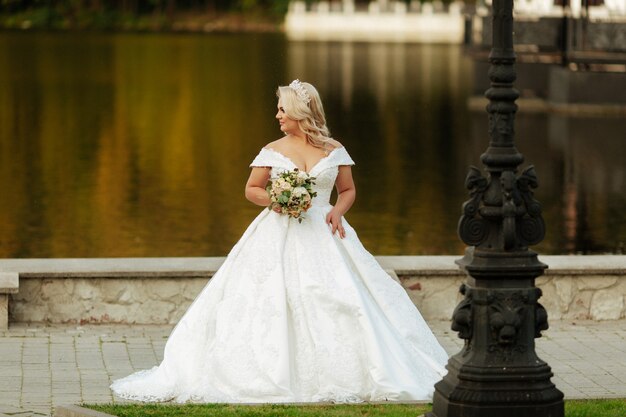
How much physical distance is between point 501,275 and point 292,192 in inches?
68.8

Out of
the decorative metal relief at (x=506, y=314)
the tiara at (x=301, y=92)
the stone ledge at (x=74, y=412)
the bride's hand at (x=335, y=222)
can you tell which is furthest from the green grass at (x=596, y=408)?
the stone ledge at (x=74, y=412)

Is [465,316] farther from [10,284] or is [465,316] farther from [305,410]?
[10,284]

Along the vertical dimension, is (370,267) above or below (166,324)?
above

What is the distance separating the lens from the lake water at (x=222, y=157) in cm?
1808

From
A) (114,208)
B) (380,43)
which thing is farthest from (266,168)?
(380,43)

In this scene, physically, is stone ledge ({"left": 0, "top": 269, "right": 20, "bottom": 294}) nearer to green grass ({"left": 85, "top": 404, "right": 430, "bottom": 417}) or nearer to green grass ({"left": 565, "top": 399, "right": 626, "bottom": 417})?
green grass ({"left": 85, "top": 404, "right": 430, "bottom": 417})

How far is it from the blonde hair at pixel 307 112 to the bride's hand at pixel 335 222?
0.39 metres

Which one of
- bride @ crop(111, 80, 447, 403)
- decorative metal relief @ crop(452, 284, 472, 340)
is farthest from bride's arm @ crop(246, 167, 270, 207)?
decorative metal relief @ crop(452, 284, 472, 340)

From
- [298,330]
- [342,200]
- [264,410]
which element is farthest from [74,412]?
[342,200]

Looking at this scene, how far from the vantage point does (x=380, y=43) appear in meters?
92.4

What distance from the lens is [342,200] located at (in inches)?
354

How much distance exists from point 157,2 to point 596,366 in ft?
379

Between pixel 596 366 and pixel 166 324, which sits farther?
pixel 166 324

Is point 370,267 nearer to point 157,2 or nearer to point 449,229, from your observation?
point 449,229
